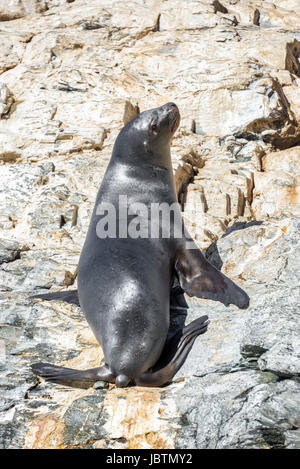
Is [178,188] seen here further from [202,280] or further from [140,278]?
[140,278]

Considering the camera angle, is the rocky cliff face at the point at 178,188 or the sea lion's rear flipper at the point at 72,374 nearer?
the rocky cliff face at the point at 178,188

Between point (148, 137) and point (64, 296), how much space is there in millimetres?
1689

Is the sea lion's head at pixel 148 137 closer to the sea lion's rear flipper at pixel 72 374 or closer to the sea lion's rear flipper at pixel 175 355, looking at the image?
the sea lion's rear flipper at pixel 175 355

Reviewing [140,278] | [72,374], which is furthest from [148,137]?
[72,374]

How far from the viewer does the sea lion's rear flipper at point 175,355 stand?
3547mm

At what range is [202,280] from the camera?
4363 millimetres

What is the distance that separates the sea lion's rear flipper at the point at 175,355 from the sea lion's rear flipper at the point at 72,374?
0.22 meters

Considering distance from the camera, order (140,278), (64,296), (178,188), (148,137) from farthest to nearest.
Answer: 1. (178,188)
2. (148,137)
3. (64,296)
4. (140,278)

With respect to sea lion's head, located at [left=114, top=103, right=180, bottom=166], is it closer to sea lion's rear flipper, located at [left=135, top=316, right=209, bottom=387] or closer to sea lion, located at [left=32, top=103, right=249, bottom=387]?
sea lion, located at [left=32, top=103, right=249, bottom=387]

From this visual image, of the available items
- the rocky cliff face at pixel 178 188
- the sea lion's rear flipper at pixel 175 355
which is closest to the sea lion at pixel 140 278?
the sea lion's rear flipper at pixel 175 355

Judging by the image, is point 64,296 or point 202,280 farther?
point 64,296

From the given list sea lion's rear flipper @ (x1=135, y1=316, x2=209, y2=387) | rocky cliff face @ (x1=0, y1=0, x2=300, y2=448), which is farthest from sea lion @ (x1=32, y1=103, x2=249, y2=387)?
rocky cliff face @ (x1=0, y1=0, x2=300, y2=448)

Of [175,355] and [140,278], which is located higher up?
[140,278]

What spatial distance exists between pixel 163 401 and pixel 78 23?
29.3 feet
